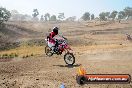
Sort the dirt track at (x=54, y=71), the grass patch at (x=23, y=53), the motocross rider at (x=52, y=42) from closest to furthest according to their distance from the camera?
the dirt track at (x=54, y=71)
the motocross rider at (x=52, y=42)
the grass patch at (x=23, y=53)

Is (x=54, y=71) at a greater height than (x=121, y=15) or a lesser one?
lesser

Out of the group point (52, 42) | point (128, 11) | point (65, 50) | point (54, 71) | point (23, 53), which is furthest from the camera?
point (128, 11)

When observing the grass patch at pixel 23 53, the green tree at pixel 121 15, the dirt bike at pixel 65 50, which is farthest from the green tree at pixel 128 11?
the dirt bike at pixel 65 50

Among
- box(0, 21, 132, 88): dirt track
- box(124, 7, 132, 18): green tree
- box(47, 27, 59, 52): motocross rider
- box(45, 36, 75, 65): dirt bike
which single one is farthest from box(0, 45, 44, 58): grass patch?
box(124, 7, 132, 18): green tree

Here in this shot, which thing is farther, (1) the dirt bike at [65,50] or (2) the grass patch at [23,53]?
(2) the grass patch at [23,53]

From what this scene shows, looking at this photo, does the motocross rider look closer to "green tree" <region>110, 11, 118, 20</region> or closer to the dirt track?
the dirt track

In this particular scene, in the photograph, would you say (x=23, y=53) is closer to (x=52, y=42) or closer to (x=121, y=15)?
(x=52, y=42)

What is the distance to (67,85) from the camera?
12227mm

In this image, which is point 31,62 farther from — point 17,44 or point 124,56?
point 17,44

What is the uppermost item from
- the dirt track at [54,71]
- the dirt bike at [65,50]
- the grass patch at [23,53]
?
the dirt bike at [65,50]

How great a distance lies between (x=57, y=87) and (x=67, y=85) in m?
0.44

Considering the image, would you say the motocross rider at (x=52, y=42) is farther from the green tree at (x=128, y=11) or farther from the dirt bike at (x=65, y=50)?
the green tree at (x=128, y=11)

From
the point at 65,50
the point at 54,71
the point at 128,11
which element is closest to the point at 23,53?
the point at 65,50

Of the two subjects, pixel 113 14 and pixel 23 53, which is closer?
pixel 23 53
